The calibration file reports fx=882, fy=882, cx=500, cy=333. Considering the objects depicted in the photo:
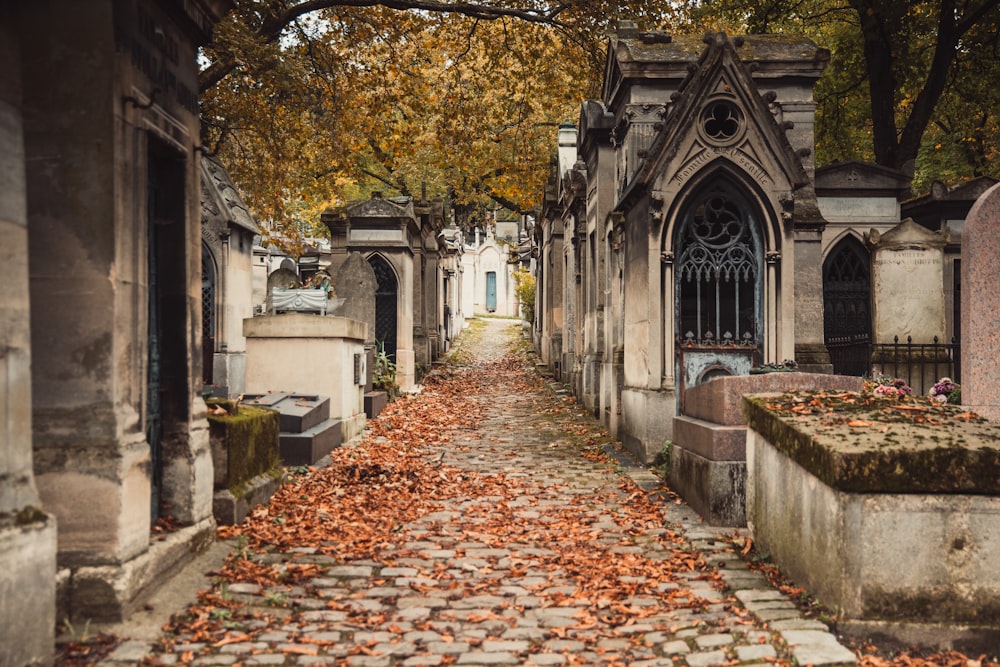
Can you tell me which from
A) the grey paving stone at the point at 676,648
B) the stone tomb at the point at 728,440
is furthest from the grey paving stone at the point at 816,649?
the stone tomb at the point at 728,440

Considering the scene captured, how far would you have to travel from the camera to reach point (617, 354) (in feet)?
40.1

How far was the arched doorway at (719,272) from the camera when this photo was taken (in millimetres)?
9773

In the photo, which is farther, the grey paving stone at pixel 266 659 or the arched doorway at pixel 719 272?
the arched doorway at pixel 719 272

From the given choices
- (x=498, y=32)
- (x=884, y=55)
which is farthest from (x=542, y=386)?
(x=884, y=55)

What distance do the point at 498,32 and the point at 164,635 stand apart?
489 inches

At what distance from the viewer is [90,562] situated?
4434mm

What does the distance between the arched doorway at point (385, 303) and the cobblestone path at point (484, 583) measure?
31.8 feet

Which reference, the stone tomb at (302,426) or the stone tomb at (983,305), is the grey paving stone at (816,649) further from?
the stone tomb at (302,426)

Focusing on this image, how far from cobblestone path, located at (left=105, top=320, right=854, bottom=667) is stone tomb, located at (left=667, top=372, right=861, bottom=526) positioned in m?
0.26

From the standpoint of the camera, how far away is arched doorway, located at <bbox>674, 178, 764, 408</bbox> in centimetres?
977

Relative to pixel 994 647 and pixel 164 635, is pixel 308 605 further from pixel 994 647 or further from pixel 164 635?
pixel 994 647

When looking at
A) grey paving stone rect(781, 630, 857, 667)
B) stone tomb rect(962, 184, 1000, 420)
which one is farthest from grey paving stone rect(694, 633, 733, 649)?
stone tomb rect(962, 184, 1000, 420)

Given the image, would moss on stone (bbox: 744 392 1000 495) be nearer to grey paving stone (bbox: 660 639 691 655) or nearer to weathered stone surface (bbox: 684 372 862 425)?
grey paving stone (bbox: 660 639 691 655)

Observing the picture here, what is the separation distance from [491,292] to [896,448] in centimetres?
5924
